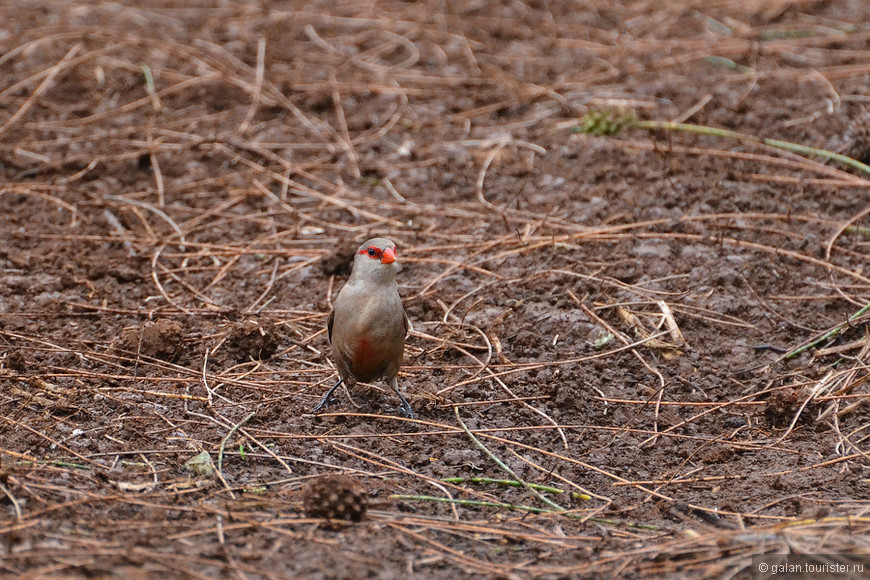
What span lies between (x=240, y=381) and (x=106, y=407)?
0.63 m

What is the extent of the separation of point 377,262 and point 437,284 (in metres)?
1.25

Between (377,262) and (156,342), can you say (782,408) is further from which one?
(156,342)

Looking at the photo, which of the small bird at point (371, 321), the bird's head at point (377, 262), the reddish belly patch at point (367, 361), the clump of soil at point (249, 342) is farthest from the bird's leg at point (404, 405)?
the clump of soil at point (249, 342)

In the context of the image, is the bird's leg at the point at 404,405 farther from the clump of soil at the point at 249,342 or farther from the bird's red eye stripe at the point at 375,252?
the clump of soil at the point at 249,342

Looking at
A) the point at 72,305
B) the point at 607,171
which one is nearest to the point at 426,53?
the point at 607,171

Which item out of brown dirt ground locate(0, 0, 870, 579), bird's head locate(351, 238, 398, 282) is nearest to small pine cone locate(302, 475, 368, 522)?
brown dirt ground locate(0, 0, 870, 579)

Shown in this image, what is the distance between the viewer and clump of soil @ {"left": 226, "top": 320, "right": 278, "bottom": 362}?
4.80 meters

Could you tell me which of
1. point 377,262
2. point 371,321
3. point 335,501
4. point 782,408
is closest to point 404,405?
point 371,321

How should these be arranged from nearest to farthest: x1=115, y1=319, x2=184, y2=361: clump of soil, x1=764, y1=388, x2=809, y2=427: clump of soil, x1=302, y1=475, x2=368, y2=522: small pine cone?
x1=302, y1=475, x2=368, y2=522: small pine cone → x1=764, y1=388, x2=809, y2=427: clump of soil → x1=115, y1=319, x2=184, y2=361: clump of soil

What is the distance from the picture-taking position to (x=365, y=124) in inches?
293

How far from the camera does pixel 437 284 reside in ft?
18.3

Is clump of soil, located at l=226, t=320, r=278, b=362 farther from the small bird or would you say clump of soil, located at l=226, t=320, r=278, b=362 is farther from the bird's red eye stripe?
the bird's red eye stripe

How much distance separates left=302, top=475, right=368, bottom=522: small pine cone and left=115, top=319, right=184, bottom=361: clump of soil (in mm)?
1621

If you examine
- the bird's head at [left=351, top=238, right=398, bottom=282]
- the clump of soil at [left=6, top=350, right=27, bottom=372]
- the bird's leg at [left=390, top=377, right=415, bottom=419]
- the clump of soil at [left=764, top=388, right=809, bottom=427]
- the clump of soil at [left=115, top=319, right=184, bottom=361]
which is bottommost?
the clump of soil at [left=764, top=388, right=809, bottom=427]
